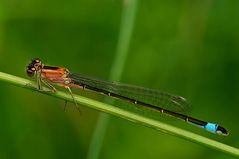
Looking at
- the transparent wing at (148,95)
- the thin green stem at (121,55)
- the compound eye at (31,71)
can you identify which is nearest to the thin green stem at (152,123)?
the thin green stem at (121,55)

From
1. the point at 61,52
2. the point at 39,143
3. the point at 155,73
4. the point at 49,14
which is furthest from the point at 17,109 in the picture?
the point at 155,73

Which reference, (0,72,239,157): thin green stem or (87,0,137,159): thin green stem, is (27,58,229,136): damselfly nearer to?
(87,0,137,159): thin green stem

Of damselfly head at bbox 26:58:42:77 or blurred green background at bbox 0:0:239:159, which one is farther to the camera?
blurred green background at bbox 0:0:239:159

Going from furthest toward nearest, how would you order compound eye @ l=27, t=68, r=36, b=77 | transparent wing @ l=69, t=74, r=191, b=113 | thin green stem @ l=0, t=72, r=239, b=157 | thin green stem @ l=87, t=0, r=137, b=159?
transparent wing @ l=69, t=74, r=191, b=113
compound eye @ l=27, t=68, r=36, b=77
thin green stem @ l=87, t=0, r=137, b=159
thin green stem @ l=0, t=72, r=239, b=157

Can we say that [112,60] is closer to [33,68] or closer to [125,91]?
[125,91]

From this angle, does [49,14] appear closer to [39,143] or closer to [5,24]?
[5,24]

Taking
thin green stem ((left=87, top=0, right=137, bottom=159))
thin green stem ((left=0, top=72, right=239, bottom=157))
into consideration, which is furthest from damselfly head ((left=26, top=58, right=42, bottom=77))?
thin green stem ((left=0, top=72, right=239, bottom=157))

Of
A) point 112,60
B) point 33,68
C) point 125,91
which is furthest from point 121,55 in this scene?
point 112,60

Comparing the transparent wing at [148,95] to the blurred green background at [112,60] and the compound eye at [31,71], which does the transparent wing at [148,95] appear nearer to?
the compound eye at [31,71]
